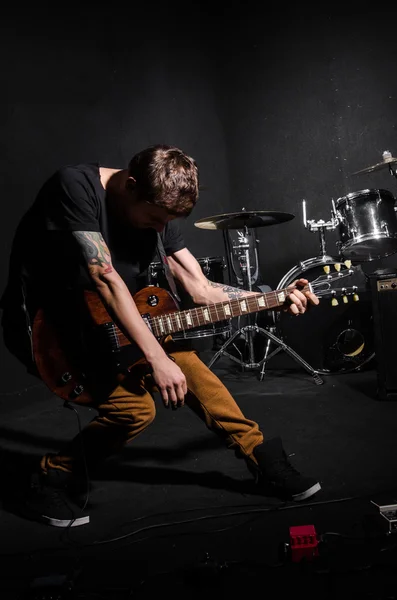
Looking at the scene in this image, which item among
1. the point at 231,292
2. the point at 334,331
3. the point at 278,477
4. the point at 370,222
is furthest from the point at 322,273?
the point at 278,477

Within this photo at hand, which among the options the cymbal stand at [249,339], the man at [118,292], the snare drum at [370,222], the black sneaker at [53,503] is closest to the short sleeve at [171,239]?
the man at [118,292]

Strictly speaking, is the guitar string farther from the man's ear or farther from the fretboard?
the man's ear

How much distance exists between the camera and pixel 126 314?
83.7 inches

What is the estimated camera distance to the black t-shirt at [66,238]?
223 cm

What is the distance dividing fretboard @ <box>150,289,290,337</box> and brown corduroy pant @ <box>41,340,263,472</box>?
4.9 inches

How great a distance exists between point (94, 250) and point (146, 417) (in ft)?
2.67

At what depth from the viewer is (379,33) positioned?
19.9 feet

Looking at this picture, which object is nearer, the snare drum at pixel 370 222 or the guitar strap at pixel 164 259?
the guitar strap at pixel 164 259

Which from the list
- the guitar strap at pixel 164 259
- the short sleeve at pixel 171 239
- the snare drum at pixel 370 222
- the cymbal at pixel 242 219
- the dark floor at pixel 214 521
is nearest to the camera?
the dark floor at pixel 214 521

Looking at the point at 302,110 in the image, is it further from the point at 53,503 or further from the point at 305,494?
the point at 53,503

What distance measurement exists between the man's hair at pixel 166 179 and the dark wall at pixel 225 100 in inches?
112

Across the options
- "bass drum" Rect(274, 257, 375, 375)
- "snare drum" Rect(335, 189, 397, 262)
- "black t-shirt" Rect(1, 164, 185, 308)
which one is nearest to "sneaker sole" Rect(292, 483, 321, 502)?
"black t-shirt" Rect(1, 164, 185, 308)

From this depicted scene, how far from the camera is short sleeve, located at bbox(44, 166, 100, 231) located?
7.23 ft

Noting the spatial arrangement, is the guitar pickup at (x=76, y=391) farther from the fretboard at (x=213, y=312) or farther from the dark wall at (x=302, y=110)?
the dark wall at (x=302, y=110)
